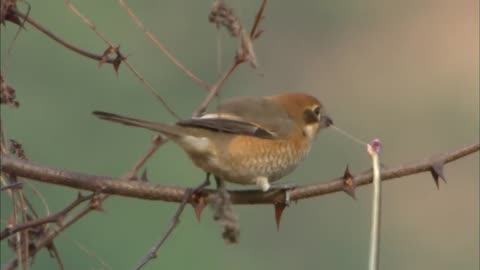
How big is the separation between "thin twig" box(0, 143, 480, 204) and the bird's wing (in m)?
0.73

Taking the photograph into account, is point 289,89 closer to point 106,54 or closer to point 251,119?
point 251,119

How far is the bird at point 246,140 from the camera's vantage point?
12.4 feet

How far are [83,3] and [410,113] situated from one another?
3578mm

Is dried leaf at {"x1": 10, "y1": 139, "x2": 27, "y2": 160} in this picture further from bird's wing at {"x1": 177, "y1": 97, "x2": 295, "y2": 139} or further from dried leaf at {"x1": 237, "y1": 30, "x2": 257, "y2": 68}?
bird's wing at {"x1": 177, "y1": 97, "x2": 295, "y2": 139}

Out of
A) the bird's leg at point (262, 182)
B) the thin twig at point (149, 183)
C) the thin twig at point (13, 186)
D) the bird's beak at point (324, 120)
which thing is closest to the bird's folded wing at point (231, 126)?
the bird's leg at point (262, 182)

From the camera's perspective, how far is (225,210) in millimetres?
2445

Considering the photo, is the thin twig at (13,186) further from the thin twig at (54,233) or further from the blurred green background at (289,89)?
the blurred green background at (289,89)

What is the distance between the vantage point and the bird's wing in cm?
385

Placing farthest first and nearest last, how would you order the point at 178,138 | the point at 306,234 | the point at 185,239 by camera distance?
the point at 306,234, the point at 185,239, the point at 178,138

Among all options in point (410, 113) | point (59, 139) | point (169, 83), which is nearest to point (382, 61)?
point (410, 113)

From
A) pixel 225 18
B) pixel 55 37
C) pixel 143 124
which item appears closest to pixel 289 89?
pixel 143 124

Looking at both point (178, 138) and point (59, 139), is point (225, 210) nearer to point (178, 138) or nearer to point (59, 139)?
point (178, 138)

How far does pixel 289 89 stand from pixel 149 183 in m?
7.01

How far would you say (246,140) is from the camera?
12.9 ft
